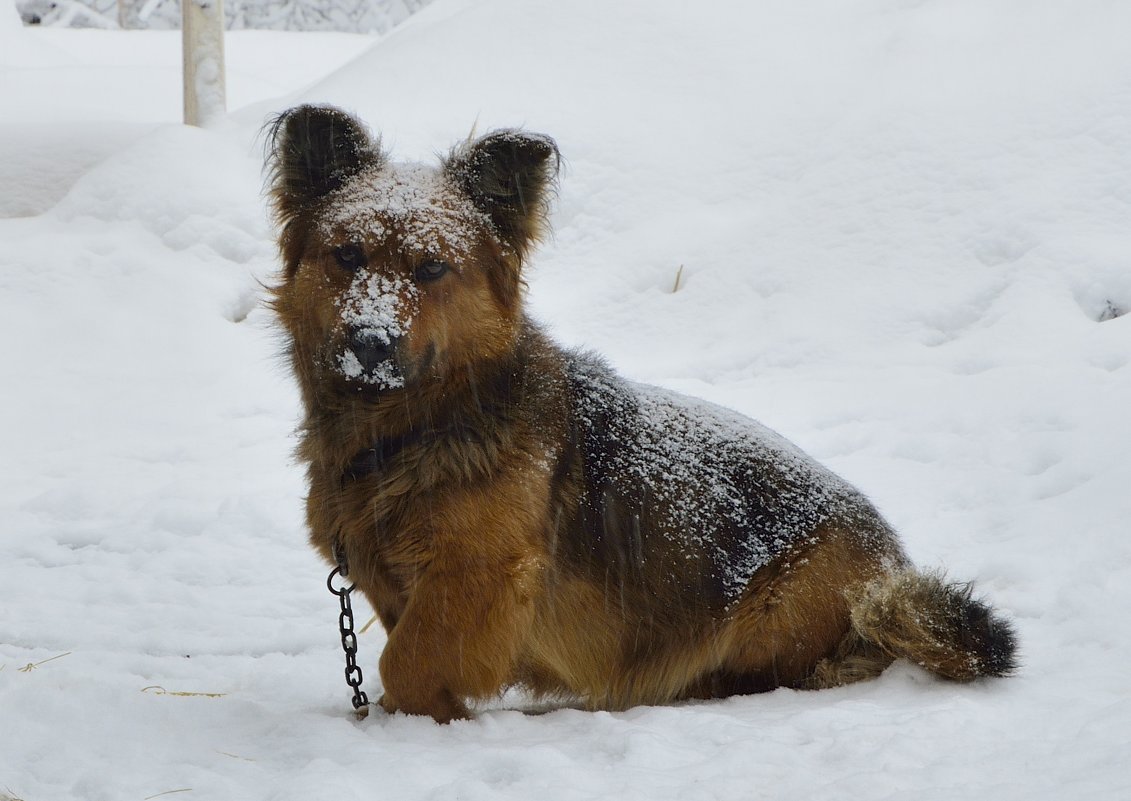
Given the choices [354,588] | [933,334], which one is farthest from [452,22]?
[354,588]

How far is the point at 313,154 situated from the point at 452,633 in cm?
191

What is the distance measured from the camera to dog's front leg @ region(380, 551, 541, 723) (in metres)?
3.37

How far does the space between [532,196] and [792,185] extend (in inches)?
246

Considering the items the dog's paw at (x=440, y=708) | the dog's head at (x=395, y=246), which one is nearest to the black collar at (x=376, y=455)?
the dog's head at (x=395, y=246)

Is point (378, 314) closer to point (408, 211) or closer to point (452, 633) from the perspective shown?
point (408, 211)

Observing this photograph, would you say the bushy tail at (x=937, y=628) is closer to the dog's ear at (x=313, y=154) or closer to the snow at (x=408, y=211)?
the snow at (x=408, y=211)

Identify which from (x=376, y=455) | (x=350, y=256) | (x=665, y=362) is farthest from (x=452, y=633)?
(x=665, y=362)

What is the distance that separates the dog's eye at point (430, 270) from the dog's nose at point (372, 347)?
314 mm

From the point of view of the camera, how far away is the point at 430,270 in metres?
3.51

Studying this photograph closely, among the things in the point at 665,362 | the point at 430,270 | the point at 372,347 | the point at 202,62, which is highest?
the point at 430,270

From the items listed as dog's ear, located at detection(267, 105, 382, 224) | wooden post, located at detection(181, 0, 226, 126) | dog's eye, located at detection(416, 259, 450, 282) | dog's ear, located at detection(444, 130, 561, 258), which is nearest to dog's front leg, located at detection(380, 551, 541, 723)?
dog's eye, located at detection(416, 259, 450, 282)

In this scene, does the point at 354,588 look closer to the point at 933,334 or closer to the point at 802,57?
the point at 933,334

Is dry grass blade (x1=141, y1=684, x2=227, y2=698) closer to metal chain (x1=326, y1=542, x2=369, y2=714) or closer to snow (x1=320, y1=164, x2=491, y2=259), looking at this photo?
metal chain (x1=326, y1=542, x2=369, y2=714)

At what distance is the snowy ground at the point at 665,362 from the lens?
9.66 feet
